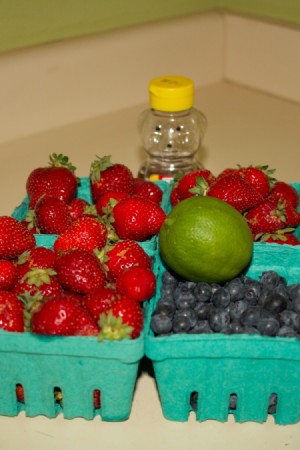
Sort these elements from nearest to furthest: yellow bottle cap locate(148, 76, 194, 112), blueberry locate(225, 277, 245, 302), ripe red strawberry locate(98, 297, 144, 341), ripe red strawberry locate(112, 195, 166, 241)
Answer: ripe red strawberry locate(98, 297, 144, 341), blueberry locate(225, 277, 245, 302), ripe red strawberry locate(112, 195, 166, 241), yellow bottle cap locate(148, 76, 194, 112)

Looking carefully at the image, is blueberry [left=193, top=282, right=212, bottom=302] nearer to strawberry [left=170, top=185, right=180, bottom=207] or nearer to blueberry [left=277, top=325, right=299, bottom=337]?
blueberry [left=277, top=325, right=299, bottom=337]

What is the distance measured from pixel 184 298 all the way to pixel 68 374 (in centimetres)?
18

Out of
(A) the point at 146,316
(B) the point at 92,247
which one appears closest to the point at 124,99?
(B) the point at 92,247

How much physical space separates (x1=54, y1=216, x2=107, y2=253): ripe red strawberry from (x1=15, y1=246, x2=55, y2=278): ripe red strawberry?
0.02 m

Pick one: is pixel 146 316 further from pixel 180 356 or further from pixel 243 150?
pixel 243 150

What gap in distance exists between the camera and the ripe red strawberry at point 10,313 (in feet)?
2.82

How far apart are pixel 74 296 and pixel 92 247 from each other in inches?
4.1

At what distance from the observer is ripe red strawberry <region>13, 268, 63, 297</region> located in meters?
0.91

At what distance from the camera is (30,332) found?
0.84 metres

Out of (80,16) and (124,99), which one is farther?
(124,99)

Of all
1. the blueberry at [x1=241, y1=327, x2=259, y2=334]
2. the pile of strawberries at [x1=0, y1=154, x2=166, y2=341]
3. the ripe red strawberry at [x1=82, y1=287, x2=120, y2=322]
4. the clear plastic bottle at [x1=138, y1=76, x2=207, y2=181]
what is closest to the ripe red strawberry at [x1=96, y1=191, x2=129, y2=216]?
the pile of strawberries at [x1=0, y1=154, x2=166, y2=341]

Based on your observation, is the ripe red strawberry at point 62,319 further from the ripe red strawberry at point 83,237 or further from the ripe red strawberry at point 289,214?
the ripe red strawberry at point 289,214

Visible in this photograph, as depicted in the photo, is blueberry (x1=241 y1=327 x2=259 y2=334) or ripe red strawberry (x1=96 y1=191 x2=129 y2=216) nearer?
blueberry (x1=241 y1=327 x2=259 y2=334)

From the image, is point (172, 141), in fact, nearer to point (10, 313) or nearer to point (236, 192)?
point (236, 192)
